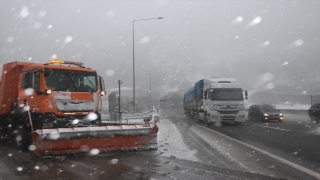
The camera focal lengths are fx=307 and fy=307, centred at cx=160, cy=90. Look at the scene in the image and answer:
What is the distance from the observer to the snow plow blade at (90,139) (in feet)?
25.5

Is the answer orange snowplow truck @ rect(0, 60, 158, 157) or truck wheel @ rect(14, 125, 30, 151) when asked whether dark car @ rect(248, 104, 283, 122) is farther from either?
truck wheel @ rect(14, 125, 30, 151)

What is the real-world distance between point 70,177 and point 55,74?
4476 millimetres

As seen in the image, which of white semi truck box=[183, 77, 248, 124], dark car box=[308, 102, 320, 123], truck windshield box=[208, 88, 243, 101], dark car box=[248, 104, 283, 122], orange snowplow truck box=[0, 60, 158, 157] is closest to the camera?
orange snowplow truck box=[0, 60, 158, 157]

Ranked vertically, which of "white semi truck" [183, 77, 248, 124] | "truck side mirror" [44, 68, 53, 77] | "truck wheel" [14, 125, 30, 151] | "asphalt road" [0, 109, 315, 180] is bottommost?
"asphalt road" [0, 109, 315, 180]

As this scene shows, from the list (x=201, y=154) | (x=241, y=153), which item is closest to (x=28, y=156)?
(x=201, y=154)

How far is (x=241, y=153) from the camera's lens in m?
8.85

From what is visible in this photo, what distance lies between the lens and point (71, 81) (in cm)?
992

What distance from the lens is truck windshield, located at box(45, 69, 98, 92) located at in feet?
31.3

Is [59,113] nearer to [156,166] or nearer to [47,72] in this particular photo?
[47,72]

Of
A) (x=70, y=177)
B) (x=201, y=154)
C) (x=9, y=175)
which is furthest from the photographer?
(x=201, y=154)

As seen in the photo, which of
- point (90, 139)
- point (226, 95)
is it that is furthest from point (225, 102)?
point (90, 139)

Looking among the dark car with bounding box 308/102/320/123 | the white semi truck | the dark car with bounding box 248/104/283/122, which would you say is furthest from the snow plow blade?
the dark car with bounding box 248/104/283/122

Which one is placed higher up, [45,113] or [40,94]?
[40,94]

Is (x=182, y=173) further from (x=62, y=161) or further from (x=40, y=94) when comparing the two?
(x=40, y=94)
